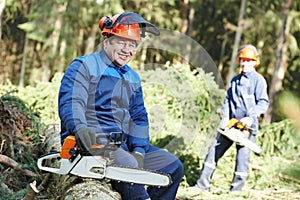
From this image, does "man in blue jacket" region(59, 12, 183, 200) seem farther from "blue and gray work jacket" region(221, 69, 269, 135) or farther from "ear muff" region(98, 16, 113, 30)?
"blue and gray work jacket" region(221, 69, 269, 135)

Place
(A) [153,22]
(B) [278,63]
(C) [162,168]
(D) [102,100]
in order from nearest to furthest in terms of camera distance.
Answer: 1. (D) [102,100]
2. (C) [162,168]
3. (B) [278,63]
4. (A) [153,22]

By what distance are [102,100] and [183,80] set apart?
5.41 metres

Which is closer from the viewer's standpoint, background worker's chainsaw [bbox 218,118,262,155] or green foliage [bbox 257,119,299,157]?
background worker's chainsaw [bbox 218,118,262,155]

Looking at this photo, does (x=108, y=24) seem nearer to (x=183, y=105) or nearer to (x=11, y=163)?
(x=11, y=163)

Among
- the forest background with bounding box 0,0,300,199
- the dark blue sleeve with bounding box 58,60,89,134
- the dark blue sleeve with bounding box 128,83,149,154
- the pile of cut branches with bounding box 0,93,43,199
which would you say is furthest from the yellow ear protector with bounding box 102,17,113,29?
the pile of cut branches with bounding box 0,93,43,199

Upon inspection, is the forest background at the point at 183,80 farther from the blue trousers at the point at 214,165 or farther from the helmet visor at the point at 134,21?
the helmet visor at the point at 134,21

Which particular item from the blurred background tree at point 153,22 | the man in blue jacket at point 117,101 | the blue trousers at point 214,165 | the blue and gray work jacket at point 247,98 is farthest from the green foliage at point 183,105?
the blurred background tree at point 153,22

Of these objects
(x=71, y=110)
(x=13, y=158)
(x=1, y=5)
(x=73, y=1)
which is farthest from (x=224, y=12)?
(x=71, y=110)

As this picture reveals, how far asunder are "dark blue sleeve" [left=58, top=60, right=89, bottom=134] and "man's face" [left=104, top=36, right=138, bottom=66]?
0.27 meters

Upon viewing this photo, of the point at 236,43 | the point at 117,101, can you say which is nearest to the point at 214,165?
the point at 117,101

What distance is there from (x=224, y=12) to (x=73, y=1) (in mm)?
9858

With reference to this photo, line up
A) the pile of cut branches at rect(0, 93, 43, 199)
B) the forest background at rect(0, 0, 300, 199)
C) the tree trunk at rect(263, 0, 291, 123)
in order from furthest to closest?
the tree trunk at rect(263, 0, 291, 123)
the forest background at rect(0, 0, 300, 199)
the pile of cut branches at rect(0, 93, 43, 199)

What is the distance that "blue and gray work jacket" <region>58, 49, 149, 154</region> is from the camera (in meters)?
3.30

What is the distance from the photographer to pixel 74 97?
10.8ft
